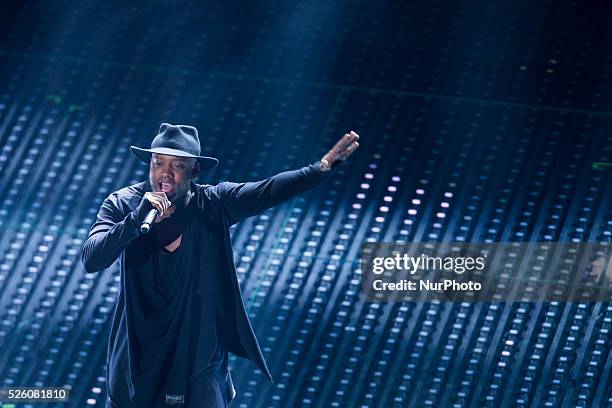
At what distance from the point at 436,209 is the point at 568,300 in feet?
2.25

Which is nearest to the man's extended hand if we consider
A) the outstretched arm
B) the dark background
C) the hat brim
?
the outstretched arm

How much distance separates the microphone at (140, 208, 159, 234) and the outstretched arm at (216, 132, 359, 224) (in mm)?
398

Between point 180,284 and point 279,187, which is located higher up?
point 279,187

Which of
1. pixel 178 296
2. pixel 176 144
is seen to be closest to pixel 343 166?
pixel 176 144

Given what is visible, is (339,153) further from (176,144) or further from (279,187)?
(176,144)

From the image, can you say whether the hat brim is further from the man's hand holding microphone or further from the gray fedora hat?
the man's hand holding microphone

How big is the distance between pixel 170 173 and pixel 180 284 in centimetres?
32

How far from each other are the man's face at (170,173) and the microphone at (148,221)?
1.00ft

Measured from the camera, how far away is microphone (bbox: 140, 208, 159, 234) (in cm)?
262

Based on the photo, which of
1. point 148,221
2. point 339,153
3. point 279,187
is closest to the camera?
point 148,221

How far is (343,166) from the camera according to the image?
186 inches

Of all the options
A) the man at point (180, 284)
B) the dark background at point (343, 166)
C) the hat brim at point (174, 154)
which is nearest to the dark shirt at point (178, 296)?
the man at point (180, 284)

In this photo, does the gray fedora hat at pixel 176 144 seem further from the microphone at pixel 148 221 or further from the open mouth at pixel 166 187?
the microphone at pixel 148 221

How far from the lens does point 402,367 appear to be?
4.24 meters
